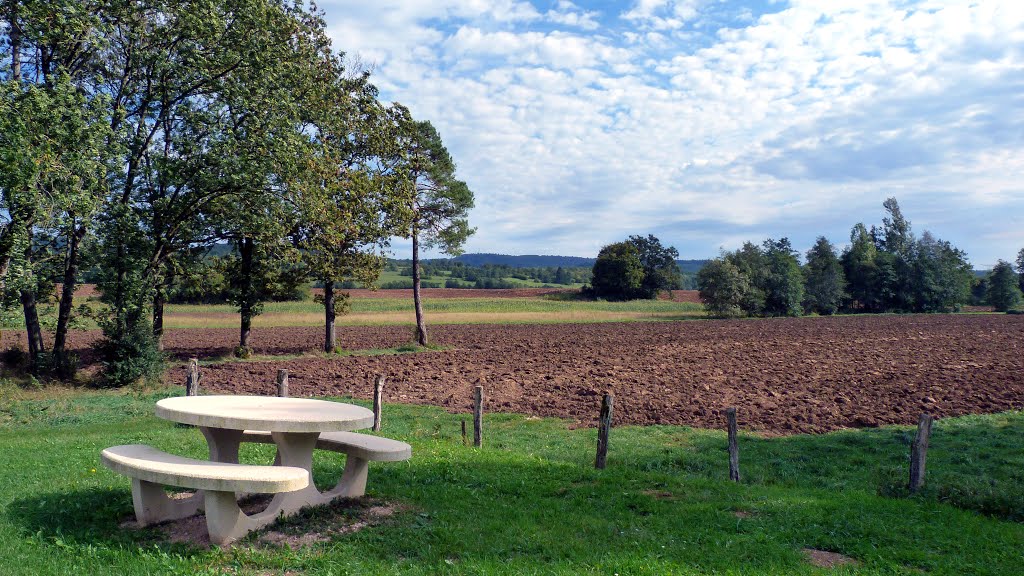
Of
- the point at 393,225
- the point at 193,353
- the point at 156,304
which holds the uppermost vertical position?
the point at 393,225

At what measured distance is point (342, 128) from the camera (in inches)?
1159

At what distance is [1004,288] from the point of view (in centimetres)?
8281

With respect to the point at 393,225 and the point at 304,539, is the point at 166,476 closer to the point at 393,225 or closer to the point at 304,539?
the point at 304,539

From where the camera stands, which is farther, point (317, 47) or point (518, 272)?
point (518, 272)

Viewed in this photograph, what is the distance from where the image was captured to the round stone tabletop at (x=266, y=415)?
6648 mm

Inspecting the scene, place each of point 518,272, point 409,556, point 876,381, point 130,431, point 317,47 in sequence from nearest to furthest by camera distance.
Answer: point 409,556, point 130,431, point 876,381, point 317,47, point 518,272

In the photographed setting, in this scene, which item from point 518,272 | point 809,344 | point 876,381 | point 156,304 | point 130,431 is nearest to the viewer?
point 130,431

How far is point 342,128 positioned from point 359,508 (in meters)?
25.0

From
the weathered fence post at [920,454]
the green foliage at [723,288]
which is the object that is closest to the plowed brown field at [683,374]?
the weathered fence post at [920,454]

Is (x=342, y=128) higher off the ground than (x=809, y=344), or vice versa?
(x=342, y=128)

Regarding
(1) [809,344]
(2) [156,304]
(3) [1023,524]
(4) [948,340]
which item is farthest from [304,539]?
(4) [948,340]

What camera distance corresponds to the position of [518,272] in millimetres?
151875

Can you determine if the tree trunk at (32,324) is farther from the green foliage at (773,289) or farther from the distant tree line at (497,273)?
the distant tree line at (497,273)

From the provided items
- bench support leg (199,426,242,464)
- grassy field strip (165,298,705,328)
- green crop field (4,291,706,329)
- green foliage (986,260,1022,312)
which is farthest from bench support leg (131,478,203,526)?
green foliage (986,260,1022,312)
